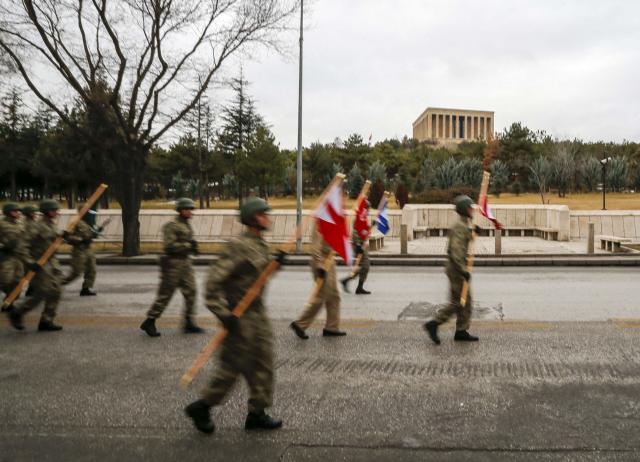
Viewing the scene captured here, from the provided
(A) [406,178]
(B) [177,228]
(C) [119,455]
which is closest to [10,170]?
(A) [406,178]

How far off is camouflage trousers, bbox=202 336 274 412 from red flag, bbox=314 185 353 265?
2011 millimetres

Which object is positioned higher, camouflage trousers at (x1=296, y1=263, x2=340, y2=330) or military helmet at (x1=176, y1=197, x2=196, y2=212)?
military helmet at (x1=176, y1=197, x2=196, y2=212)

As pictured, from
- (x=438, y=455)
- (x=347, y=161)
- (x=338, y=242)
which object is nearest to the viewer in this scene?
(x=438, y=455)

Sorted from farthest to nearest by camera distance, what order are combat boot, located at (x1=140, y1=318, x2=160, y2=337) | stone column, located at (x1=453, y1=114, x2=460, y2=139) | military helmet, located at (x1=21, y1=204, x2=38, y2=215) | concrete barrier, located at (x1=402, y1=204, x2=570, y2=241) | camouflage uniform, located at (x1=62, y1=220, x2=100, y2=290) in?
stone column, located at (x1=453, y1=114, x2=460, y2=139) → concrete barrier, located at (x1=402, y1=204, x2=570, y2=241) → camouflage uniform, located at (x1=62, y1=220, x2=100, y2=290) → military helmet, located at (x1=21, y1=204, x2=38, y2=215) → combat boot, located at (x1=140, y1=318, x2=160, y2=337)

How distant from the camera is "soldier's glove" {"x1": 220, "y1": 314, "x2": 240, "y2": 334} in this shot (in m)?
3.95

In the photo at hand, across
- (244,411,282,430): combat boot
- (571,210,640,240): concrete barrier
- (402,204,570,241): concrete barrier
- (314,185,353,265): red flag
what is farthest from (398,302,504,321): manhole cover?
(402,204,570,241): concrete barrier

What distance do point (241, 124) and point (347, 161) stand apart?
512 inches

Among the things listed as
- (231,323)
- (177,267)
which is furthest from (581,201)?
(231,323)

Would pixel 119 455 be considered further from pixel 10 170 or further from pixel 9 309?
pixel 10 170

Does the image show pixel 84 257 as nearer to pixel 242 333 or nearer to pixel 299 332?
pixel 299 332

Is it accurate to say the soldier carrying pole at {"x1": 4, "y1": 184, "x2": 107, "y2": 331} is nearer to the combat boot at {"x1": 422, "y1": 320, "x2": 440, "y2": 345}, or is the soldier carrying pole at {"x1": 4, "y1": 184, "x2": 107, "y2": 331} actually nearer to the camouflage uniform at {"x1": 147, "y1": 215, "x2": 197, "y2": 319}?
the camouflage uniform at {"x1": 147, "y1": 215, "x2": 197, "y2": 319}

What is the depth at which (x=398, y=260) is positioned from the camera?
16156 millimetres

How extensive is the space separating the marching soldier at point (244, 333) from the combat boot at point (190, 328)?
3234mm

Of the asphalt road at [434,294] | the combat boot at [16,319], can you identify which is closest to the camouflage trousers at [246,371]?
the asphalt road at [434,294]
